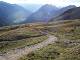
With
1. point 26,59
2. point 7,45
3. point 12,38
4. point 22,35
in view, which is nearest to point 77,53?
point 26,59

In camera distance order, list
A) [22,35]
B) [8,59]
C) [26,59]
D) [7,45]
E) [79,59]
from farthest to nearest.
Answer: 1. [22,35]
2. [7,45]
3. [8,59]
4. [26,59]
5. [79,59]

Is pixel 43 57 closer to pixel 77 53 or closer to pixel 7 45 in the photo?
pixel 77 53

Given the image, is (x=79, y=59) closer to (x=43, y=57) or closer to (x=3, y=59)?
(x=43, y=57)

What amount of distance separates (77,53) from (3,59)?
1478 centimetres

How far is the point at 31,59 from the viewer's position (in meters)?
37.5

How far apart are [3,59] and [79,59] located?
16.6m

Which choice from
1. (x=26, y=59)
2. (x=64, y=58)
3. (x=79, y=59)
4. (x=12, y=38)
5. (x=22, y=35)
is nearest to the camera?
(x=79, y=59)

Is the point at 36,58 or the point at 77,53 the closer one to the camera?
the point at 77,53

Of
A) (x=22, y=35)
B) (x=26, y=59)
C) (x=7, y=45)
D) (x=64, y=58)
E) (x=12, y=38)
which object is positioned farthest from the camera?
(x=22, y=35)

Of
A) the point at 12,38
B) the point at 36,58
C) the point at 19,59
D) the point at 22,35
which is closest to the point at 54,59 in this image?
the point at 36,58

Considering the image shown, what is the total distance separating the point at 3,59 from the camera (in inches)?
1634

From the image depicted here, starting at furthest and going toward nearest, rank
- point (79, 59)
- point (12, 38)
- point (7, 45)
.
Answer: point (12, 38) → point (7, 45) → point (79, 59)

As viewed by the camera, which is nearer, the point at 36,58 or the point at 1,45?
the point at 36,58

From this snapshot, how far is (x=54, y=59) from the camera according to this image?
34344mm
